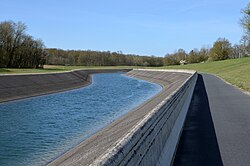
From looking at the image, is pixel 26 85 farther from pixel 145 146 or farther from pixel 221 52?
pixel 221 52

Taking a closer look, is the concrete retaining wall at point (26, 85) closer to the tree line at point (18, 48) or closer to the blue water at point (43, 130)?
the blue water at point (43, 130)

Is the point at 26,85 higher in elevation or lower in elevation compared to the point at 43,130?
higher

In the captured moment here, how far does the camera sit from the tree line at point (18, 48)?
98375 millimetres

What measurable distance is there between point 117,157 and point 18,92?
1525 inches

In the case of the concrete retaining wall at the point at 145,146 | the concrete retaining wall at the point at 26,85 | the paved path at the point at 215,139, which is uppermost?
the concrete retaining wall at the point at 145,146

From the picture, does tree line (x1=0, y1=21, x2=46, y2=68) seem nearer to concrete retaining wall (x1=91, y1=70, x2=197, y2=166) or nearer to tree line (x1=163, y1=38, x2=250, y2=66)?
tree line (x1=163, y1=38, x2=250, y2=66)

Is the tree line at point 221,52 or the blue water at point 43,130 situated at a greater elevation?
the tree line at point 221,52

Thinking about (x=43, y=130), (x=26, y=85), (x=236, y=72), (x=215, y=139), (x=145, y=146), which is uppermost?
(x=145, y=146)

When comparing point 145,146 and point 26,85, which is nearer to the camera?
point 145,146

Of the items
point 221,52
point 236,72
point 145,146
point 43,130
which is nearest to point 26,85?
point 43,130

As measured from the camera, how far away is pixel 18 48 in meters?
104

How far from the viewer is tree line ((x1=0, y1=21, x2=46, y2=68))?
323ft

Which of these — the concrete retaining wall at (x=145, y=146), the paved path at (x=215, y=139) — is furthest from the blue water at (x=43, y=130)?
the concrete retaining wall at (x=145, y=146)

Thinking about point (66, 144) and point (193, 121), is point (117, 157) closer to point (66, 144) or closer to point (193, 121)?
point (193, 121)
